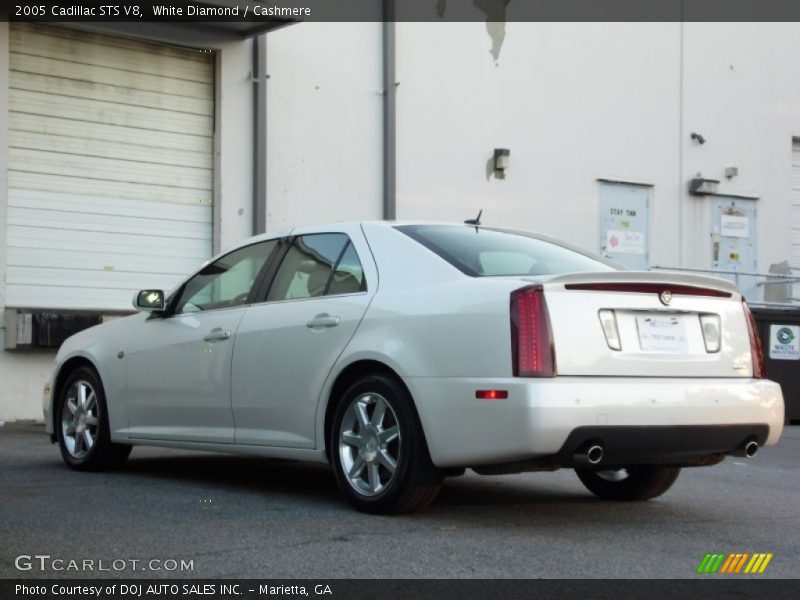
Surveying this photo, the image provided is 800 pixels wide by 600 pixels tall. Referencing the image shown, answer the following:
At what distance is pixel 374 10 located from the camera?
15875 millimetres

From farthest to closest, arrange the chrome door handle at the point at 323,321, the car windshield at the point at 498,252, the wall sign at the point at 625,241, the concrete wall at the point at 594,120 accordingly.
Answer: the wall sign at the point at 625,241
the concrete wall at the point at 594,120
the chrome door handle at the point at 323,321
the car windshield at the point at 498,252

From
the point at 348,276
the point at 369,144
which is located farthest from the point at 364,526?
the point at 369,144

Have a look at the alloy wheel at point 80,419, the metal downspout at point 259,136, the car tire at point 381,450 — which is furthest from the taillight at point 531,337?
the metal downspout at point 259,136

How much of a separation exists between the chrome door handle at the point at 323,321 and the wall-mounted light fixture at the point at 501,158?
34.7 feet

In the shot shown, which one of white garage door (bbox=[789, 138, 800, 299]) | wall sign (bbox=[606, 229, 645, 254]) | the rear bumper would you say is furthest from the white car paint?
white garage door (bbox=[789, 138, 800, 299])

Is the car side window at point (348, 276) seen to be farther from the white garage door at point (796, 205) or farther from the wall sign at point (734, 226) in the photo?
the white garage door at point (796, 205)

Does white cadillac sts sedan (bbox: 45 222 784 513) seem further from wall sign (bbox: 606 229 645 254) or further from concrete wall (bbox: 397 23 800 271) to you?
wall sign (bbox: 606 229 645 254)

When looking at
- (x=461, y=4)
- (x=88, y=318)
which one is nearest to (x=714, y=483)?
(x=88, y=318)

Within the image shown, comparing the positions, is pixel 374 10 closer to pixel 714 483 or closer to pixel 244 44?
pixel 244 44

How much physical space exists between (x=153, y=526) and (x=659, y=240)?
13.9 m

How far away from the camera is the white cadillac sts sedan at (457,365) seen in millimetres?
5547

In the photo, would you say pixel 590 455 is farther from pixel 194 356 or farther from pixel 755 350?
pixel 194 356

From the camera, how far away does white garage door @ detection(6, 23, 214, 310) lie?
13805 millimetres

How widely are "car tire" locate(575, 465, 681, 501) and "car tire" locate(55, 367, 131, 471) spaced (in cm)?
297
